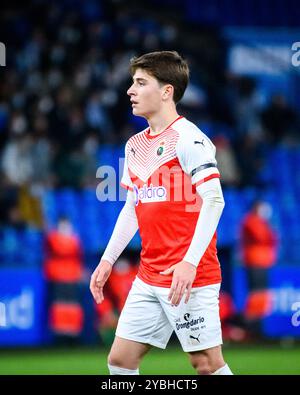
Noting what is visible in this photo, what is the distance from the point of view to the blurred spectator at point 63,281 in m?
11.2

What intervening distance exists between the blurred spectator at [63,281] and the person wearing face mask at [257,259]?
2.11 metres

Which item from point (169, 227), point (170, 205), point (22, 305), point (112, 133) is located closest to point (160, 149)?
point (170, 205)

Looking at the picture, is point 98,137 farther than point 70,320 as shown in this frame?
Yes

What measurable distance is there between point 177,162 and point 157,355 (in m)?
5.85

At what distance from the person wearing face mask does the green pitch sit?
54 cm

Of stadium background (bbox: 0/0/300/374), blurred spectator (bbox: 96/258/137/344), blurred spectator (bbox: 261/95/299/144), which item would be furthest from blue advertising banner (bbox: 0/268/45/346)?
blurred spectator (bbox: 261/95/299/144)

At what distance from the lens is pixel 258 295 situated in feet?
39.3

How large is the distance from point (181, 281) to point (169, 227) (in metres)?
0.46

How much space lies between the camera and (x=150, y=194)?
5.30 metres

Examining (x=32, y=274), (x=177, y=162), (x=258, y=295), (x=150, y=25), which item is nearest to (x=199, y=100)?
(x=150, y=25)

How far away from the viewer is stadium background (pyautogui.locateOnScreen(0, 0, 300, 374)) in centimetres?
1099

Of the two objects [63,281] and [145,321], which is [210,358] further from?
[63,281]
